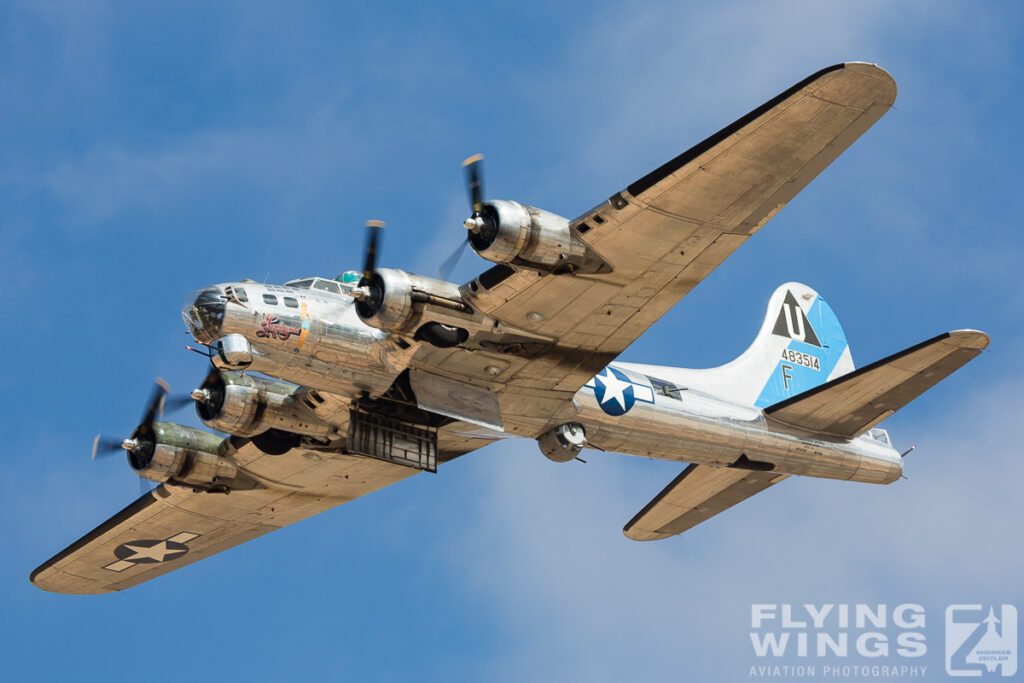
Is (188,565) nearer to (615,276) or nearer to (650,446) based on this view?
(650,446)

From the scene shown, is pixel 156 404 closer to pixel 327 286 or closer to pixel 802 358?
pixel 327 286

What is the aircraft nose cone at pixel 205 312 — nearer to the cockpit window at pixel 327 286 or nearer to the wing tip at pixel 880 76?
the cockpit window at pixel 327 286

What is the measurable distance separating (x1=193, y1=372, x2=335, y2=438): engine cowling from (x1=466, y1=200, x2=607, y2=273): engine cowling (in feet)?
17.5

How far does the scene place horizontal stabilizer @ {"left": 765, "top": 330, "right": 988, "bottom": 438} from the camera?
23547mm

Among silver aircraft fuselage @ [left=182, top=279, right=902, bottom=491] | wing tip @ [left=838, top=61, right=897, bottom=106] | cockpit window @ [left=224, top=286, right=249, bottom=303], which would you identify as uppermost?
wing tip @ [left=838, top=61, right=897, bottom=106]

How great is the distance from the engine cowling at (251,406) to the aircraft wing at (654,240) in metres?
3.04

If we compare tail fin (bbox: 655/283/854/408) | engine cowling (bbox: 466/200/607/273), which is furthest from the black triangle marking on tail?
engine cowling (bbox: 466/200/607/273)

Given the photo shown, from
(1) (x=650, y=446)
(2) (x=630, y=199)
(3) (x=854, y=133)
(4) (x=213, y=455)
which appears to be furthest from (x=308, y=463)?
(3) (x=854, y=133)

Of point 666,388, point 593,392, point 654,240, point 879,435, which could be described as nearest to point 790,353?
point 879,435

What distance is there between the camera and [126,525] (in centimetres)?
2788

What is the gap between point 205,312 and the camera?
20.6 m

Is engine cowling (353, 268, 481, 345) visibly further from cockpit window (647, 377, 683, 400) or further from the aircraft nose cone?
cockpit window (647, 377, 683, 400)

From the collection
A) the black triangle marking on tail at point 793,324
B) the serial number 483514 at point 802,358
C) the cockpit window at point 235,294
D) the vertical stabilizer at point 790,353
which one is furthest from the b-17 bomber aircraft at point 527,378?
the black triangle marking on tail at point 793,324

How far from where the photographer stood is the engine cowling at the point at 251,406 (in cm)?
2325
